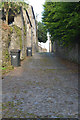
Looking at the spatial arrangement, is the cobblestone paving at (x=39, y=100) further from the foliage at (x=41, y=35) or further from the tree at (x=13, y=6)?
the foliage at (x=41, y=35)

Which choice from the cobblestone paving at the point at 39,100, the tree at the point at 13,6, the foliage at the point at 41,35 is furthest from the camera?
the foliage at the point at 41,35

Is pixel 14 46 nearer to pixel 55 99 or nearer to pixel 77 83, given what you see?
pixel 77 83

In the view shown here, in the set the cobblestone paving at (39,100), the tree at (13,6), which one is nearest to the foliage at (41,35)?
the tree at (13,6)

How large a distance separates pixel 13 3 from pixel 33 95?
10.2 meters

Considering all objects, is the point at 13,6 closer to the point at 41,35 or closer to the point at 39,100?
the point at 39,100

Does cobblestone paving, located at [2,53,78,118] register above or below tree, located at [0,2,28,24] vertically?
below

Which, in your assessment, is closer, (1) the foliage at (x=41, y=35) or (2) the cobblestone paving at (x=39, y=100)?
(2) the cobblestone paving at (x=39, y=100)

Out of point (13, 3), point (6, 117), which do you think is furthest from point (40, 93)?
point (13, 3)

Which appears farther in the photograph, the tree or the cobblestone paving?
the tree

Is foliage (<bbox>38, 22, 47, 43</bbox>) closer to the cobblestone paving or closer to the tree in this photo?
the tree

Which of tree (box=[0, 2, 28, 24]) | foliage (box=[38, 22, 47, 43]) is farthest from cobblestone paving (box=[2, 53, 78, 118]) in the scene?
foliage (box=[38, 22, 47, 43])

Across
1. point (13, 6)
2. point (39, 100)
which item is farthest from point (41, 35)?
point (39, 100)

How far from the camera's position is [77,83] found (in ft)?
22.4

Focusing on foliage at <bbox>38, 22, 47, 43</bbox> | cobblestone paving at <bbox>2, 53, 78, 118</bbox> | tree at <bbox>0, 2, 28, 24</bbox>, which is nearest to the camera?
cobblestone paving at <bbox>2, 53, 78, 118</bbox>
